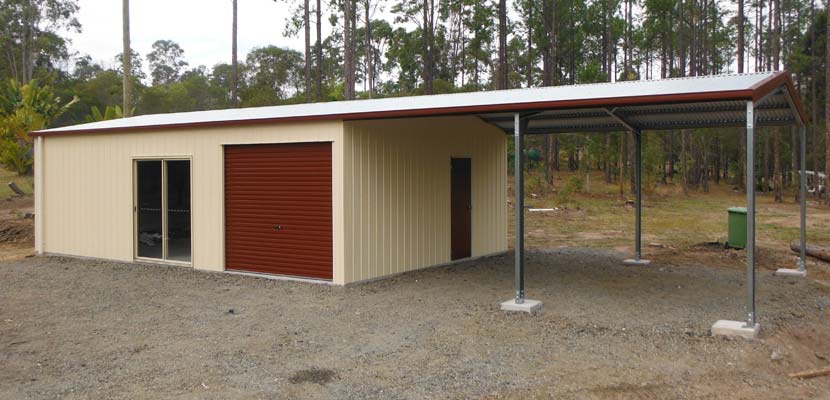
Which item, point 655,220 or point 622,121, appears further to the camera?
point 655,220

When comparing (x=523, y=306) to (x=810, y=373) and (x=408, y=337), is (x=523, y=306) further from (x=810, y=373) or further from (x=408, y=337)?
(x=810, y=373)

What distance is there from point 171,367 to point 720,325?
5114mm

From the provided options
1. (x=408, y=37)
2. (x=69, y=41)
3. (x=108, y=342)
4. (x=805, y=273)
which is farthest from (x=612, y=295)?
(x=69, y=41)

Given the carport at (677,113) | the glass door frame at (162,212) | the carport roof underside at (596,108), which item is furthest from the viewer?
the glass door frame at (162,212)

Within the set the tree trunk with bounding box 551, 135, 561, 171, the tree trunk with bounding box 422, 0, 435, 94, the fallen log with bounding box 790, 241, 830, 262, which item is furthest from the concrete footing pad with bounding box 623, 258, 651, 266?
the tree trunk with bounding box 551, 135, 561, 171

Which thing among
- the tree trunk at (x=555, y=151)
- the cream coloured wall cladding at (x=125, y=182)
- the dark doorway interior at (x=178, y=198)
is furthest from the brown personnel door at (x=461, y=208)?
the tree trunk at (x=555, y=151)

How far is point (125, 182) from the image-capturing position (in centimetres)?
1145

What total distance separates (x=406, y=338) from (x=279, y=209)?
4.09 metres

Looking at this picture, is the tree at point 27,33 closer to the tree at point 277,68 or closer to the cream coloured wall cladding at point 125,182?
the tree at point 277,68

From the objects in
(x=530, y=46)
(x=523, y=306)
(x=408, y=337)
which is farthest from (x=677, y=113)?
(x=530, y=46)

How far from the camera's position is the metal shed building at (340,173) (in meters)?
8.77

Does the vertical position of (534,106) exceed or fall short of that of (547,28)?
it falls short

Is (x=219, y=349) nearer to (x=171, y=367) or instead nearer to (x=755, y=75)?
(x=171, y=367)

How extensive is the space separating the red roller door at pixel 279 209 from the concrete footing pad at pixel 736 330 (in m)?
5.02
